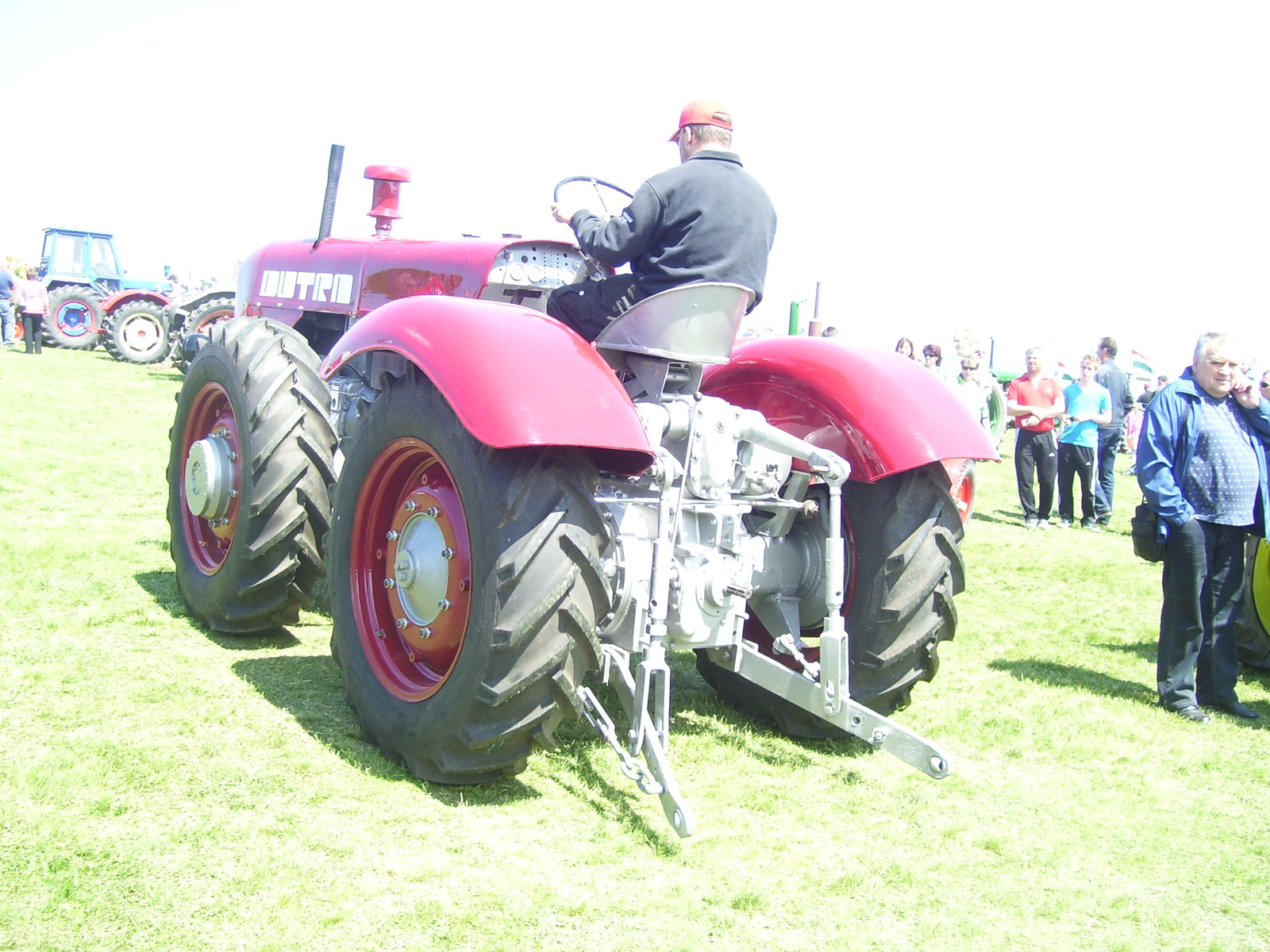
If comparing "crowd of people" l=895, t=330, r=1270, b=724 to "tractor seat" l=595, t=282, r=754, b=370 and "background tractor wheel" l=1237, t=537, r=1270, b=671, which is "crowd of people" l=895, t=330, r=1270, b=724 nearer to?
"background tractor wheel" l=1237, t=537, r=1270, b=671

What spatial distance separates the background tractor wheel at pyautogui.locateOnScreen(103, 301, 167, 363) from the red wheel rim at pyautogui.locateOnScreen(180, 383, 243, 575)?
46.9ft

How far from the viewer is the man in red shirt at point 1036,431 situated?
1070 centimetres

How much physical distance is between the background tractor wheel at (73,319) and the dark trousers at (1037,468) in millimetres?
15890

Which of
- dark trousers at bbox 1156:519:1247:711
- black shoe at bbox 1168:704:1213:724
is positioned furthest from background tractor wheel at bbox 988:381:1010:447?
black shoe at bbox 1168:704:1213:724

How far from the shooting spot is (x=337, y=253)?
6648 millimetres

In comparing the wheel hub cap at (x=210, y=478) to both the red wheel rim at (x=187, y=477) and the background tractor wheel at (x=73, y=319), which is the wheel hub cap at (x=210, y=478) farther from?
the background tractor wheel at (x=73, y=319)

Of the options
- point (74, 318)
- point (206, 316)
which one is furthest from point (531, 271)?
point (74, 318)

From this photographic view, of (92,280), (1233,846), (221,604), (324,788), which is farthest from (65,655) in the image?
(92,280)

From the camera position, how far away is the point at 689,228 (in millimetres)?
3381

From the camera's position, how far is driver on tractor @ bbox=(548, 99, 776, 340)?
337 centimetres

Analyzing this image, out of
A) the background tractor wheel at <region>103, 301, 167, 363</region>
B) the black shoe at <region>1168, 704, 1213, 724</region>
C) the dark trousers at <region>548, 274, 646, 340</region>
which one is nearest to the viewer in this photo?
the dark trousers at <region>548, 274, 646, 340</region>

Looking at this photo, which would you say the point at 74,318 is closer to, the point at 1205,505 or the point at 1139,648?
the point at 1139,648

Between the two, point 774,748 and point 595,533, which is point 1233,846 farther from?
point 595,533

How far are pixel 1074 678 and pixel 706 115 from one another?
131 inches
